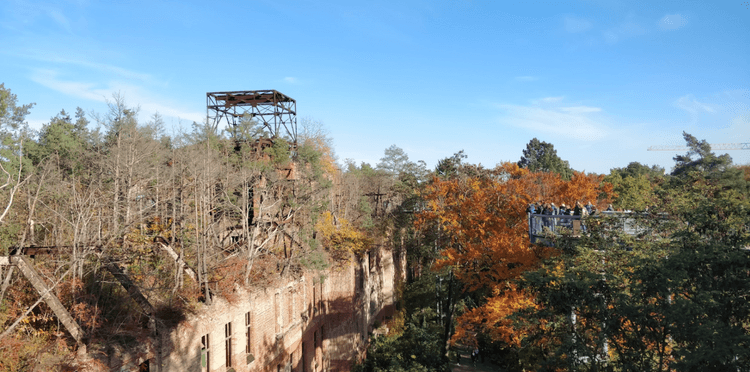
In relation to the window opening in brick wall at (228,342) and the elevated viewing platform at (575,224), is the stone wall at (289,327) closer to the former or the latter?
the window opening in brick wall at (228,342)

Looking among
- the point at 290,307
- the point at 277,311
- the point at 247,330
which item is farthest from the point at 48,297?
the point at 290,307

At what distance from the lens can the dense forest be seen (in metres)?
9.59

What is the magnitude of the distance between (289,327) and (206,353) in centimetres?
652

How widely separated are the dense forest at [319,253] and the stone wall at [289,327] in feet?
2.96

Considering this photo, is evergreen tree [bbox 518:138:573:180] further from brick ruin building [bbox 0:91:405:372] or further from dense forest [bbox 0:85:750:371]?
brick ruin building [bbox 0:91:405:372]

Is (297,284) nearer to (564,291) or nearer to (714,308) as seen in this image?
(564,291)

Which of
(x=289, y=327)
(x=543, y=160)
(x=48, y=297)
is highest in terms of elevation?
(x=543, y=160)

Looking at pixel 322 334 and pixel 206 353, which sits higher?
pixel 206 353

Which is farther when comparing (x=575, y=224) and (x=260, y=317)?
(x=260, y=317)

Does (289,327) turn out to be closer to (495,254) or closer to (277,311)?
(277,311)

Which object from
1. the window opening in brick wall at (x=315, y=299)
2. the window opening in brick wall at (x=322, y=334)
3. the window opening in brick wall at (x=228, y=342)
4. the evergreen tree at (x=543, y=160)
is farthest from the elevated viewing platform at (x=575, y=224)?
the evergreen tree at (x=543, y=160)

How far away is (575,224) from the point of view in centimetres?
1608

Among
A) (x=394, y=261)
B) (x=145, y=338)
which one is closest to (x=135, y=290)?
(x=145, y=338)

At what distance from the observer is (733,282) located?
341 inches
